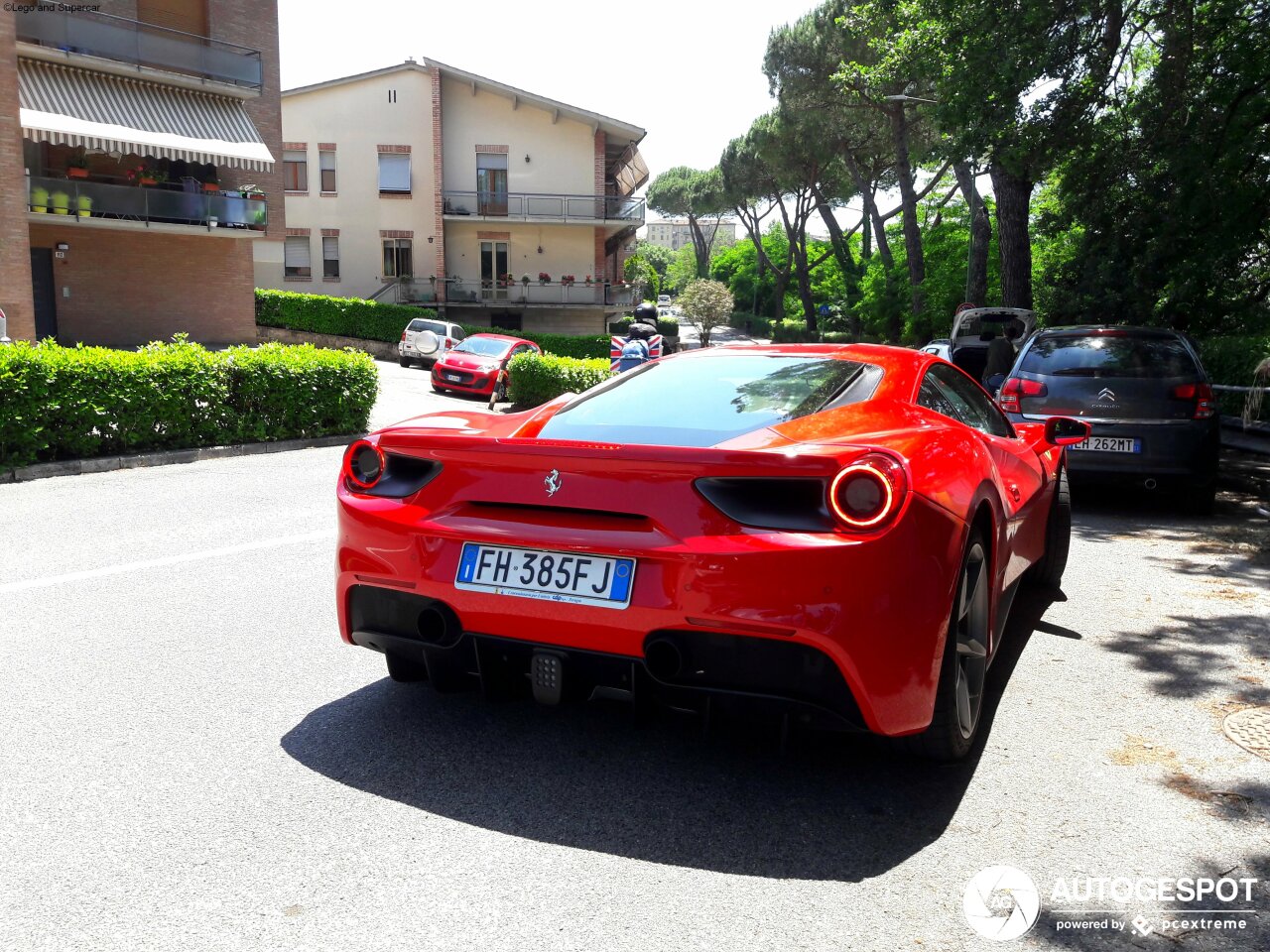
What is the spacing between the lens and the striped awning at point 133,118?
1019 inches

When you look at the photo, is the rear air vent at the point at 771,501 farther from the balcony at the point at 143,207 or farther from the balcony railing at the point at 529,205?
the balcony railing at the point at 529,205

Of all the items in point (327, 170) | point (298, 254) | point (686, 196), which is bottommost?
point (298, 254)

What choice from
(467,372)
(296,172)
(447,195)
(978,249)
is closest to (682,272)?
(447,195)

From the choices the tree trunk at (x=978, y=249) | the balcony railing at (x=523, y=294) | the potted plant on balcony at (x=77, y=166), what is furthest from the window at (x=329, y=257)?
the tree trunk at (x=978, y=249)

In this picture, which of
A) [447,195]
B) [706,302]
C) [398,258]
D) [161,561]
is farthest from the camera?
[706,302]

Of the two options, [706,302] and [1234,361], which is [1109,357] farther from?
[706,302]

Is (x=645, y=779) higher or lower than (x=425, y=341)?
lower

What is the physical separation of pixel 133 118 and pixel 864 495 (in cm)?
2924

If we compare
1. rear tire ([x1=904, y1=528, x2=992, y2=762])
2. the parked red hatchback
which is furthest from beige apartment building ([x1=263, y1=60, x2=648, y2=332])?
rear tire ([x1=904, y1=528, x2=992, y2=762])

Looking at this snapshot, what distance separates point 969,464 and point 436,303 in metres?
41.7

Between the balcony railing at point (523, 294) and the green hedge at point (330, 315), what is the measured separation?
584cm

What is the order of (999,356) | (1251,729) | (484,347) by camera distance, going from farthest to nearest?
(484,347) < (999,356) < (1251,729)

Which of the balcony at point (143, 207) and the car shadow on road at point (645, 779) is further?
the balcony at point (143, 207)

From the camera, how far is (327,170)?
1732 inches
